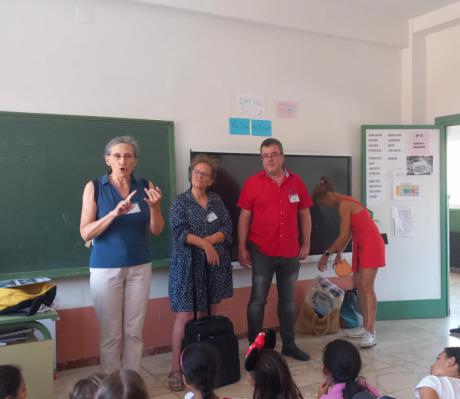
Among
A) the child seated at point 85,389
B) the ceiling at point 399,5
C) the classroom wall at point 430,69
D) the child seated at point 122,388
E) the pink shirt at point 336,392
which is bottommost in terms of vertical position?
the pink shirt at point 336,392

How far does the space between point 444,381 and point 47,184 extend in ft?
8.42

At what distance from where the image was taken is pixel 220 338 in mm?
2773

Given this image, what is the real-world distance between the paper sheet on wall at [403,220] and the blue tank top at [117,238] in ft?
9.02

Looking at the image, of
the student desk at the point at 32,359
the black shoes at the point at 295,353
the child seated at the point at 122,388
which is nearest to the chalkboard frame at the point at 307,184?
the black shoes at the point at 295,353

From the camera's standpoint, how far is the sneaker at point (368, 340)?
3568 millimetres

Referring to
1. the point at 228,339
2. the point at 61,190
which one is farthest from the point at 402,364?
the point at 61,190

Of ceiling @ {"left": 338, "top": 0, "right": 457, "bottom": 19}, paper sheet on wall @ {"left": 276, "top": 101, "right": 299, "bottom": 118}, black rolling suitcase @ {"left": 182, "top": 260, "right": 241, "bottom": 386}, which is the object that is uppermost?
ceiling @ {"left": 338, "top": 0, "right": 457, "bottom": 19}

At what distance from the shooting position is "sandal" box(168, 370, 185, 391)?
2.84 metres

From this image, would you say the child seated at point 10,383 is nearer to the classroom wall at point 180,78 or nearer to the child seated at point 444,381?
the child seated at point 444,381

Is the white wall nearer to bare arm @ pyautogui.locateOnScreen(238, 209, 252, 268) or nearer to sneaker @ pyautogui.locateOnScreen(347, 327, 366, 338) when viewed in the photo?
bare arm @ pyautogui.locateOnScreen(238, 209, 252, 268)

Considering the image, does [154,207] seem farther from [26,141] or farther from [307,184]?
[307,184]

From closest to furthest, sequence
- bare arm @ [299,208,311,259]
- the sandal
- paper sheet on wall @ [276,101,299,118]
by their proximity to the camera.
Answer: the sandal → bare arm @ [299,208,311,259] → paper sheet on wall @ [276,101,299,118]

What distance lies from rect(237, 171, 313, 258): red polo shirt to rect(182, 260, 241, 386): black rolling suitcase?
2.20ft

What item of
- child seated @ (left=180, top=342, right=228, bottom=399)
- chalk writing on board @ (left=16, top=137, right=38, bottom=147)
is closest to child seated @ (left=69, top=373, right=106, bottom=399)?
child seated @ (left=180, top=342, right=228, bottom=399)
